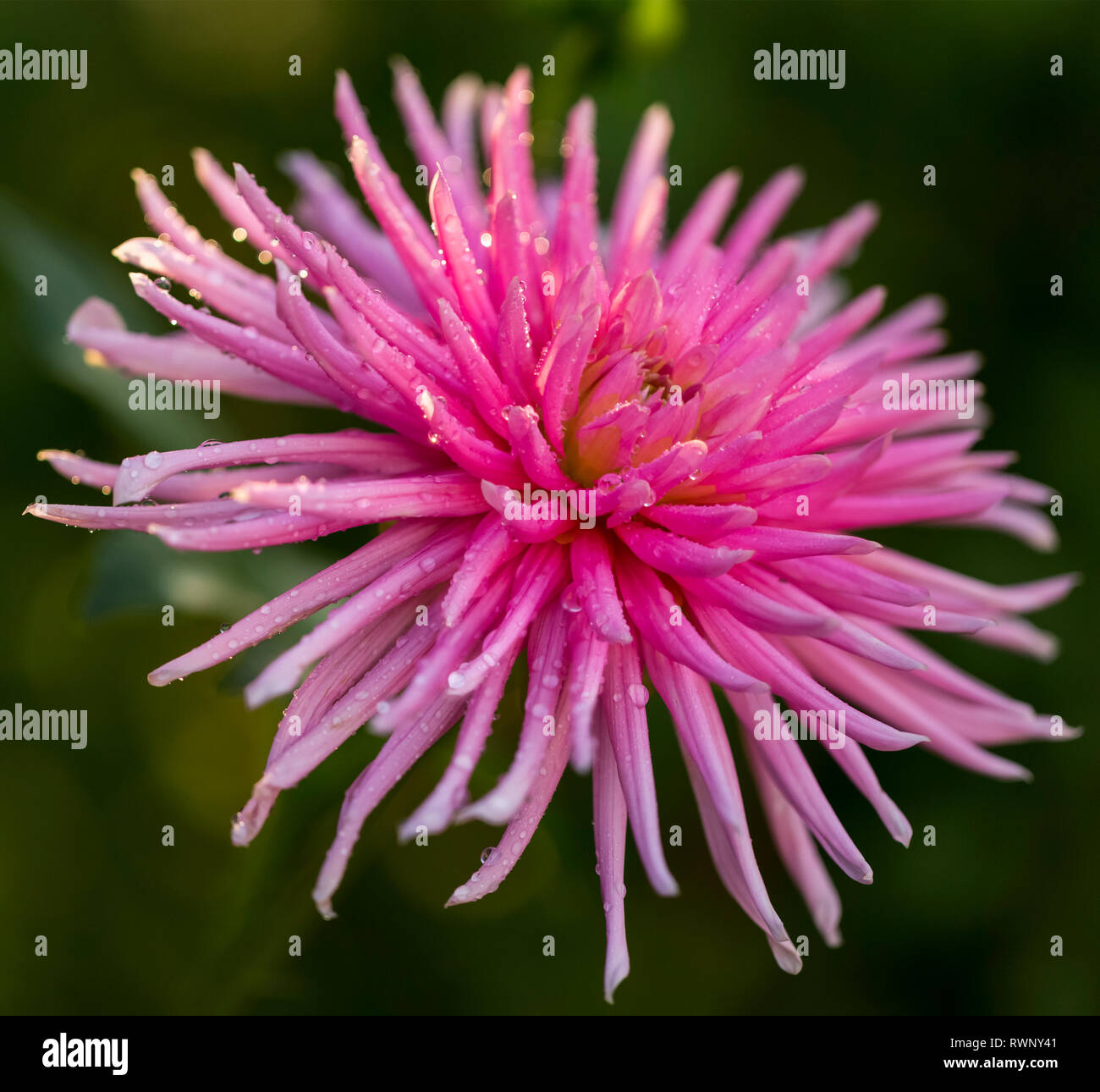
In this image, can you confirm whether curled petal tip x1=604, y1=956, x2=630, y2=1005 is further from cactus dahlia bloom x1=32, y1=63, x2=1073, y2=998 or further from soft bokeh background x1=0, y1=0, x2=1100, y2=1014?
soft bokeh background x1=0, y1=0, x2=1100, y2=1014

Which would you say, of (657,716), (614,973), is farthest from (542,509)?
(657,716)

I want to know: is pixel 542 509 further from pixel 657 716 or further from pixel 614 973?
pixel 657 716

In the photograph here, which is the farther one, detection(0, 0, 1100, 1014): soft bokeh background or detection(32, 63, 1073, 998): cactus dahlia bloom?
detection(0, 0, 1100, 1014): soft bokeh background

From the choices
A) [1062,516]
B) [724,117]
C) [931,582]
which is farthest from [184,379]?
[1062,516]

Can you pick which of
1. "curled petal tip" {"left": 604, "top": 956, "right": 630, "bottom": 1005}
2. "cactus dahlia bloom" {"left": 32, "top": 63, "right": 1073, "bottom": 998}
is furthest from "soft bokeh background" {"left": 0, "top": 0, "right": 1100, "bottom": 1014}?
"curled petal tip" {"left": 604, "top": 956, "right": 630, "bottom": 1005}

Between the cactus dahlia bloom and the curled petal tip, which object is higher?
the cactus dahlia bloom
